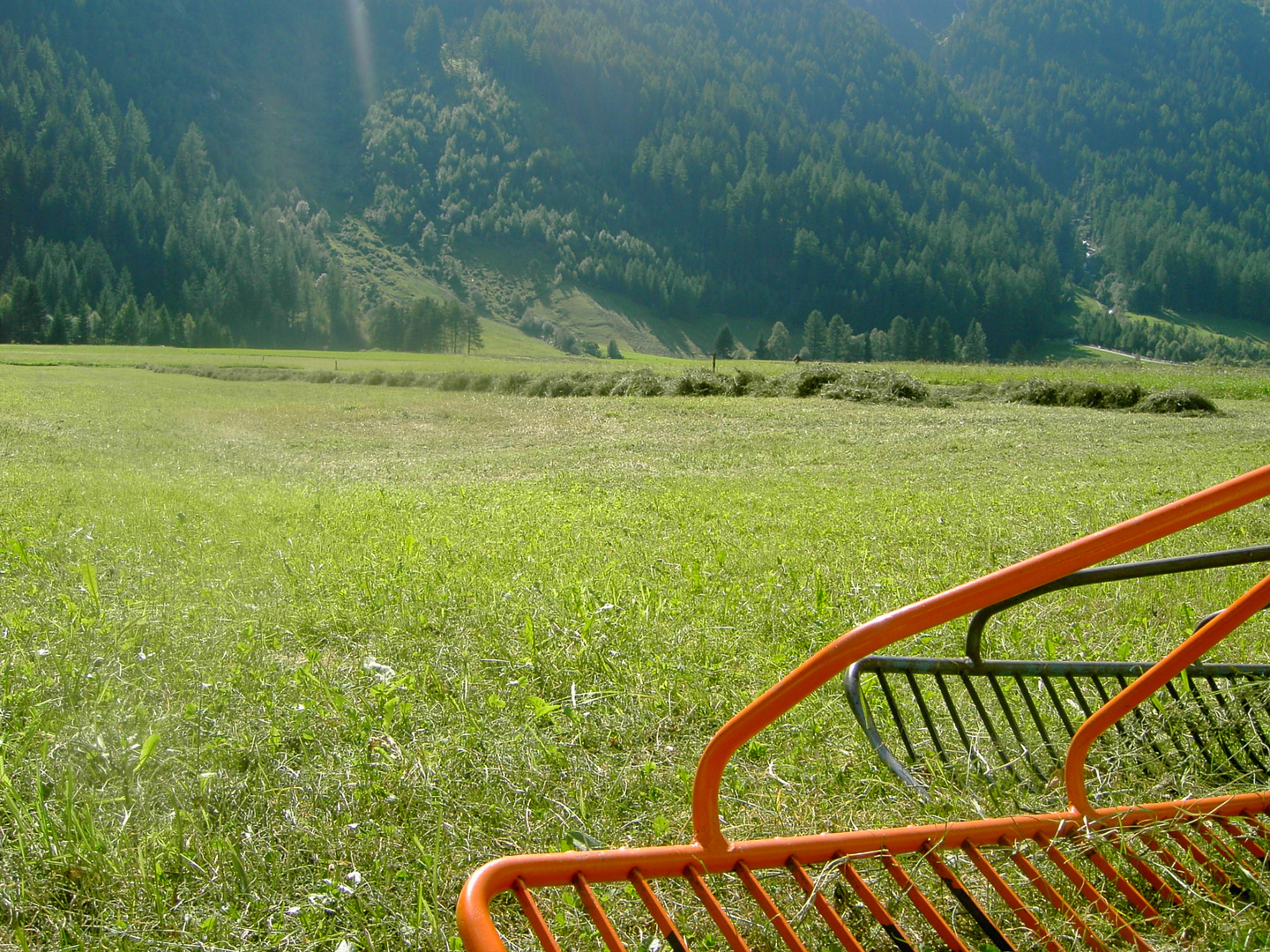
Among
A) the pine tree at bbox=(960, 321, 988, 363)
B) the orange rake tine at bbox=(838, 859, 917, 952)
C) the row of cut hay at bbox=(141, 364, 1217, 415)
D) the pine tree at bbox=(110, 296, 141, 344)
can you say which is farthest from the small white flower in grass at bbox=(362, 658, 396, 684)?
the pine tree at bbox=(960, 321, 988, 363)

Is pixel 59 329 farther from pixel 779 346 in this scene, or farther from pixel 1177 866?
pixel 779 346

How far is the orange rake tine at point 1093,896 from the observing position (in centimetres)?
203

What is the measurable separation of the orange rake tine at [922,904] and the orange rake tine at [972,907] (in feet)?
0.24

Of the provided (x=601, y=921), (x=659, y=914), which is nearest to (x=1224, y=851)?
(x=659, y=914)

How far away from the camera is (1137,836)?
233cm

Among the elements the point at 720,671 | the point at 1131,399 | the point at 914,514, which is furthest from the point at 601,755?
the point at 1131,399

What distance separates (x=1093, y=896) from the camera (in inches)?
86.9

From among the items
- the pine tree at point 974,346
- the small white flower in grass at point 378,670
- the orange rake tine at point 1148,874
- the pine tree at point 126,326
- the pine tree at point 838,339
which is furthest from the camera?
the pine tree at point 838,339

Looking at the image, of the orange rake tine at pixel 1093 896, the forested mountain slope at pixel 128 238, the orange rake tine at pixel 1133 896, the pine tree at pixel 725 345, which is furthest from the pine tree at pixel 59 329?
the pine tree at pixel 725 345

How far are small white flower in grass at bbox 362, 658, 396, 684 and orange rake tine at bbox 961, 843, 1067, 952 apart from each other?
2703 mm

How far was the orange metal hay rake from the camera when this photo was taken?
5.81 ft

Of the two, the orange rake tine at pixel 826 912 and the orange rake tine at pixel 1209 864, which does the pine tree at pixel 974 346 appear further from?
the orange rake tine at pixel 826 912

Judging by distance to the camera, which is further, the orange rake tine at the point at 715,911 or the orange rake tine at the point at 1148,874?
the orange rake tine at the point at 1148,874

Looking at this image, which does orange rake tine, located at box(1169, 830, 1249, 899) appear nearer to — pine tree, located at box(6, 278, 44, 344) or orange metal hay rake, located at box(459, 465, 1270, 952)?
orange metal hay rake, located at box(459, 465, 1270, 952)
